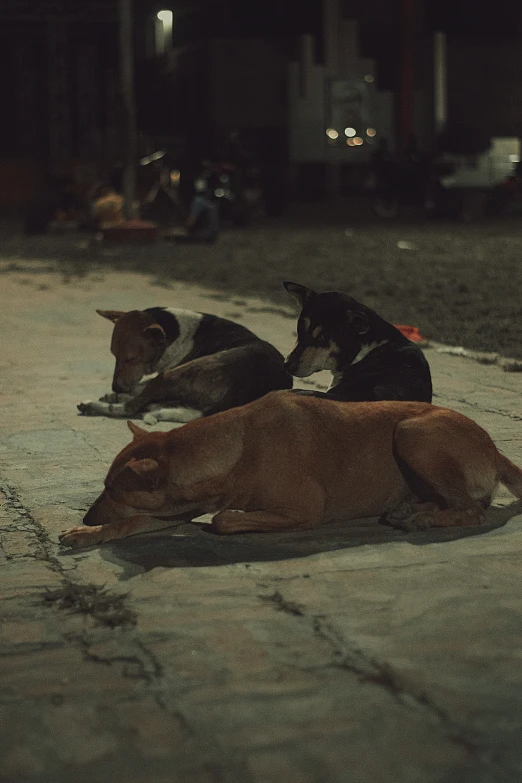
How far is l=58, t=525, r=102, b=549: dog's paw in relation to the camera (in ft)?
17.6

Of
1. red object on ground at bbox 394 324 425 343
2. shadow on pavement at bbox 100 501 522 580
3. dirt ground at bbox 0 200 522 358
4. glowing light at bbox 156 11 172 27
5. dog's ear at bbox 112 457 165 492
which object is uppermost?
glowing light at bbox 156 11 172 27

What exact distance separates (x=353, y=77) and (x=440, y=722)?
35730mm

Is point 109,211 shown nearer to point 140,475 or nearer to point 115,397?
point 115,397

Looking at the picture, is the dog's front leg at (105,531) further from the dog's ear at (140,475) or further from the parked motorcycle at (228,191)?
the parked motorcycle at (228,191)

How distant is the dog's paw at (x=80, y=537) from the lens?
537cm

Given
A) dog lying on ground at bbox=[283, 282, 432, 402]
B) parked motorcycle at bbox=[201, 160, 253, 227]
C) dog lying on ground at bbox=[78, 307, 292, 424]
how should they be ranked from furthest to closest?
parked motorcycle at bbox=[201, 160, 253, 227] → dog lying on ground at bbox=[78, 307, 292, 424] → dog lying on ground at bbox=[283, 282, 432, 402]

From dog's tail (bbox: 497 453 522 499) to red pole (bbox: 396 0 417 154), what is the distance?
32.4 m

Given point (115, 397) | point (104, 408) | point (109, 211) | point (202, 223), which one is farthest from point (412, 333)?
point (109, 211)

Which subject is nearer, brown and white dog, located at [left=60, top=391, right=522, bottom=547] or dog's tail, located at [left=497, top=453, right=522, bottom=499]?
brown and white dog, located at [left=60, top=391, right=522, bottom=547]

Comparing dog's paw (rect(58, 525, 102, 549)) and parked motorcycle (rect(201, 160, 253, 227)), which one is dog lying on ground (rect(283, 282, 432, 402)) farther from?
parked motorcycle (rect(201, 160, 253, 227))

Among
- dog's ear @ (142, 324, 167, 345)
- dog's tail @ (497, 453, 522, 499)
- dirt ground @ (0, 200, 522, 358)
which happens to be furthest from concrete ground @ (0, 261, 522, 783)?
dirt ground @ (0, 200, 522, 358)

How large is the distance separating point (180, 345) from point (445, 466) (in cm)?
373

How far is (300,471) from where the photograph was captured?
5.36m

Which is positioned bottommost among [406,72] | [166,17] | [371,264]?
[371,264]
